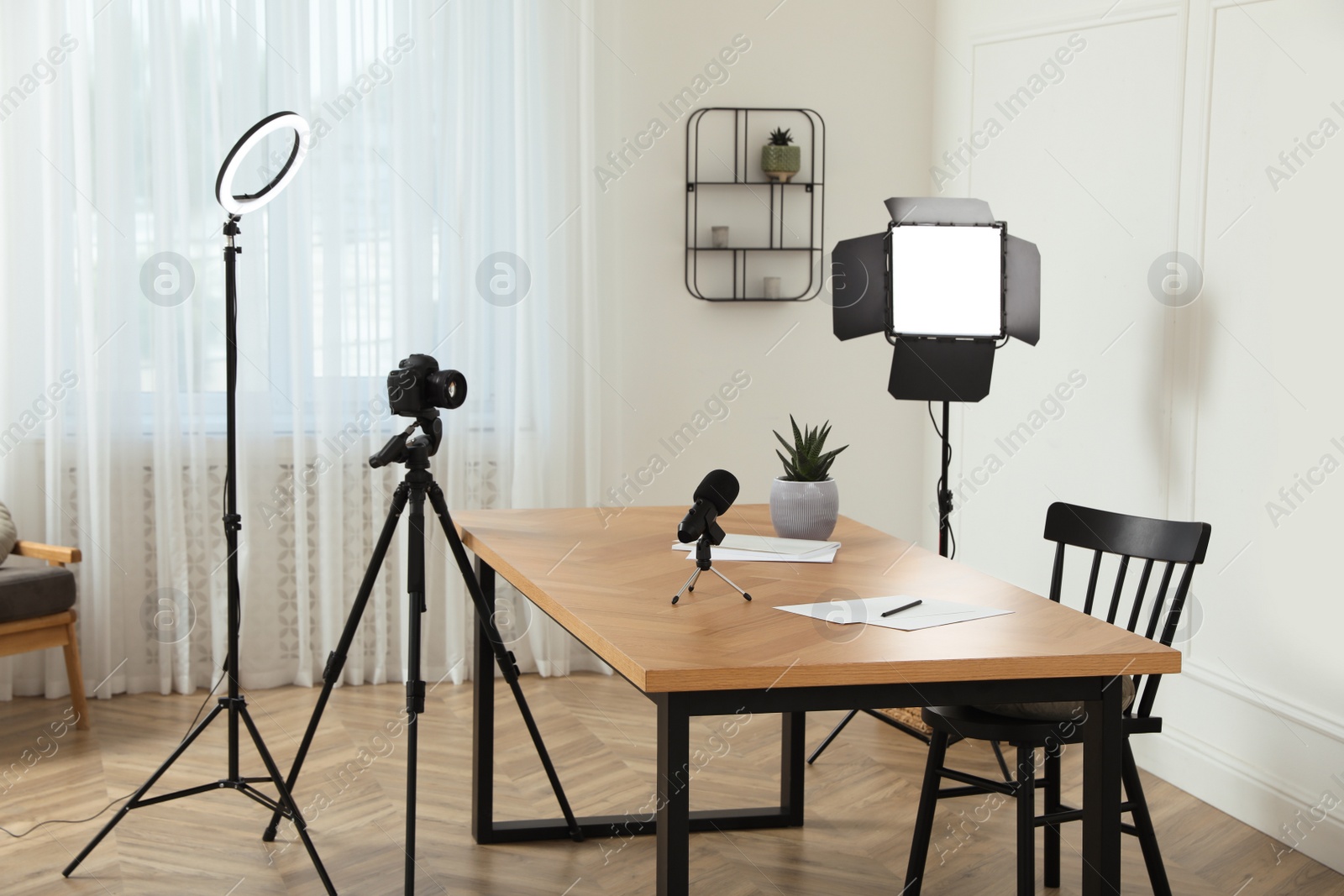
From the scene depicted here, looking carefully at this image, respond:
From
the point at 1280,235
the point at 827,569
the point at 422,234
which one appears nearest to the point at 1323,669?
the point at 1280,235

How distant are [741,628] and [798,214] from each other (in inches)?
118

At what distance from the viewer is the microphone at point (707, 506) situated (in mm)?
2197

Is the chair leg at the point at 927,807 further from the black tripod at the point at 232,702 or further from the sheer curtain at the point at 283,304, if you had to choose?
the sheer curtain at the point at 283,304

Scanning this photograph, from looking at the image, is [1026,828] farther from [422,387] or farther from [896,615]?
[422,387]

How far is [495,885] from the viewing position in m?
2.76

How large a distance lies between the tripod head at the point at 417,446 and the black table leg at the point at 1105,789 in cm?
143

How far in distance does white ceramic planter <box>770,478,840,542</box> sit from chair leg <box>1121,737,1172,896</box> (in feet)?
2.59

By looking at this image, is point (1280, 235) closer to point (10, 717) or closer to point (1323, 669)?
point (1323, 669)

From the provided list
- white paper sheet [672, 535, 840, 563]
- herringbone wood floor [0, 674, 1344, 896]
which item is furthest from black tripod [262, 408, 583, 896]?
white paper sheet [672, 535, 840, 563]

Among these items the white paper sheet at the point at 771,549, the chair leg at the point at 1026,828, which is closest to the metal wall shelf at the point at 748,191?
the white paper sheet at the point at 771,549

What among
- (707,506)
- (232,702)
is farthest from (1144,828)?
(232,702)

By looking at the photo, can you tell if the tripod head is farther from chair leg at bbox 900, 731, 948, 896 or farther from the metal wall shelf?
the metal wall shelf

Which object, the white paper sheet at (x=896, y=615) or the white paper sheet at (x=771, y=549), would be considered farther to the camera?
the white paper sheet at (x=771, y=549)

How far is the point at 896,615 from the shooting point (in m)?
2.04
